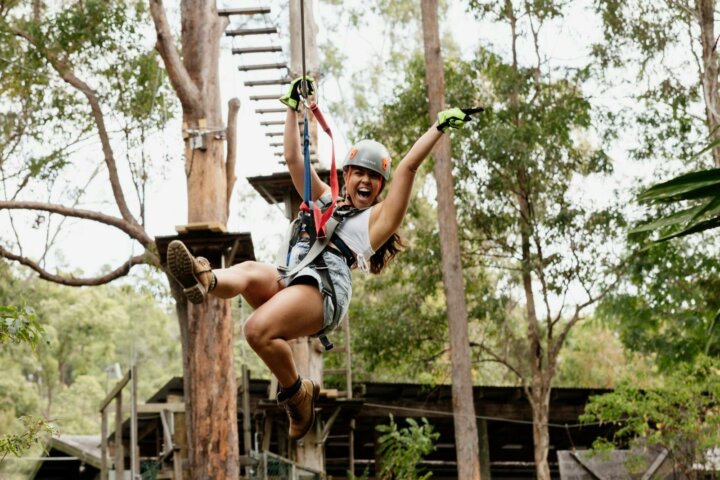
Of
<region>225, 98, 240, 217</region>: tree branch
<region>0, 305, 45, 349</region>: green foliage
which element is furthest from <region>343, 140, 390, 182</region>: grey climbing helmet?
<region>225, 98, 240, 217</region>: tree branch

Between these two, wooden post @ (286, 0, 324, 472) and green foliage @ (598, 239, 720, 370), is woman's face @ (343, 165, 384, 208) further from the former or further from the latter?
green foliage @ (598, 239, 720, 370)

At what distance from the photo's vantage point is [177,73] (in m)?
14.7

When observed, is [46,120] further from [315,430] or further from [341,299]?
[341,299]

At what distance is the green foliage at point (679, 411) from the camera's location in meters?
14.7

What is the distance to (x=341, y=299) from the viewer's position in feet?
15.5

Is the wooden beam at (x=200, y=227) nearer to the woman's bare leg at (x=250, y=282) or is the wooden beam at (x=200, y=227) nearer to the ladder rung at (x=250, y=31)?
the ladder rung at (x=250, y=31)

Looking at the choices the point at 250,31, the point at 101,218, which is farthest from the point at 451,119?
the point at 101,218

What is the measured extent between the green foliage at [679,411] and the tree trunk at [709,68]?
9.54 ft

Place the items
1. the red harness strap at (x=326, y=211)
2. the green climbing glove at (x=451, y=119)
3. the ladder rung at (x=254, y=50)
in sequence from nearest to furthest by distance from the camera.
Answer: the green climbing glove at (x=451, y=119) < the red harness strap at (x=326, y=211) < the ladder rung at (x=254, y=50)

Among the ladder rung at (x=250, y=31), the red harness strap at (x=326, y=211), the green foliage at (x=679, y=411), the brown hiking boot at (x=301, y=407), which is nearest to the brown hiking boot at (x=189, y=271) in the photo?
the red harness strap at (x=326, y=211)

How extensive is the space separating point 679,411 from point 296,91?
1141 centimetres

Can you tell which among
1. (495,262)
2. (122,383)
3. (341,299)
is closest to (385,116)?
(495,262)

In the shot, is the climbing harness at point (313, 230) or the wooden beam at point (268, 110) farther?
the wooden beam at point (268, 110)

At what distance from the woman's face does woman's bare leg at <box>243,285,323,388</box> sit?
1.83ft
